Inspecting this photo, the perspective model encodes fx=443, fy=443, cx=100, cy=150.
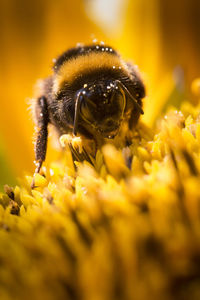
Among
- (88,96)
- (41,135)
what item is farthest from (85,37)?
(88,96)

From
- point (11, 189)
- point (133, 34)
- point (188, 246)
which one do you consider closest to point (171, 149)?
point (188, 246)

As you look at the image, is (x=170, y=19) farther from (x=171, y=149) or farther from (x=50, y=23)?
(x=171, y=149)

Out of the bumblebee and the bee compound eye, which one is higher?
the bumblebee

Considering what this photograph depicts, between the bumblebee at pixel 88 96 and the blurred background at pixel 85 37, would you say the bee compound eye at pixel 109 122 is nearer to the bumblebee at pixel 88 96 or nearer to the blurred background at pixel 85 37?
the bumblebee at pixel 88 96

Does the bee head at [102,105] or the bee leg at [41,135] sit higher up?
the bee leg at [41,135]

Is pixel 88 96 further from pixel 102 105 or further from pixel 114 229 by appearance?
pixel 114 229

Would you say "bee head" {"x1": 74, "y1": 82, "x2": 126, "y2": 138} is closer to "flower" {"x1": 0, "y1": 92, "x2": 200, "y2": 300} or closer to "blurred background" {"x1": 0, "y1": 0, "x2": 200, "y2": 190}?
"flower" {"x1": 0, "y1": 92, "x2": 200, "y2": 300}

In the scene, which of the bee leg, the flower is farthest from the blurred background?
the flower

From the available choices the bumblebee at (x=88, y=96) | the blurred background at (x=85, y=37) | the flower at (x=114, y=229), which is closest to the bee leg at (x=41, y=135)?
the bumblebee at (x=88, y=96)
